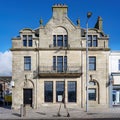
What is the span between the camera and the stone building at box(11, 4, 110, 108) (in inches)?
1382

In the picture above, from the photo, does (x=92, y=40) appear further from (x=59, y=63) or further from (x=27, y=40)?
(x=27, y=40)

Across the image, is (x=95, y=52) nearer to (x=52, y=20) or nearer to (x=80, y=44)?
(x=80, y=44)

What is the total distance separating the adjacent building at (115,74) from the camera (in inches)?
1427

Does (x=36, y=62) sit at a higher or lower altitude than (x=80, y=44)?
lower

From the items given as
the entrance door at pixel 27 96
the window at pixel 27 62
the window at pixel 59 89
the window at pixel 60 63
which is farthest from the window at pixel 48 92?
the window at pixel 27 62

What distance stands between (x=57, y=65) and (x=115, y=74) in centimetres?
848

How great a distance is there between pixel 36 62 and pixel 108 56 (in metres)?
10.2

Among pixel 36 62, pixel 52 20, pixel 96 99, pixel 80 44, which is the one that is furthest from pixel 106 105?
pixel 52 20

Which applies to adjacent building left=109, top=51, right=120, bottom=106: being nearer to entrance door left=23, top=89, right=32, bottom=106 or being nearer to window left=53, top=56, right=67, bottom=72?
window left=53, top=56, right=67, bottom=72

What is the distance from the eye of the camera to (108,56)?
3566 centimetres

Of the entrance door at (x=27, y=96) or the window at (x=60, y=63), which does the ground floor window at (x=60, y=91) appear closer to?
the window at (x=60, y=63)

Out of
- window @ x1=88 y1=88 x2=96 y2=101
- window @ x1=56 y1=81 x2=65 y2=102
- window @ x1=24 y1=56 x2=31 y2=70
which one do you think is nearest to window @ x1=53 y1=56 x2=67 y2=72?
window @ x1=56 y1=81 x2=65 y2=102

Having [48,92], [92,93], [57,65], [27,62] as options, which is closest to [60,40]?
[57,65]

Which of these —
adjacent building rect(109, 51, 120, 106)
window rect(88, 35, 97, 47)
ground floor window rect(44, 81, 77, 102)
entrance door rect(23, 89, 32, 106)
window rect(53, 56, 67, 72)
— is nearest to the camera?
ground floor window rect(44, 81, 77, 102)
